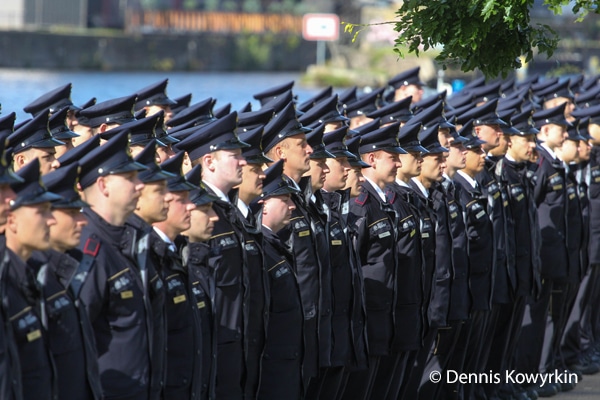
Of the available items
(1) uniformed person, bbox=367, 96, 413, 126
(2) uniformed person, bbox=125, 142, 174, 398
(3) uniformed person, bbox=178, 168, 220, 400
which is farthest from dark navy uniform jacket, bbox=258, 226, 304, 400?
(1) uniformed person, bbox=367, 96, 413, 126

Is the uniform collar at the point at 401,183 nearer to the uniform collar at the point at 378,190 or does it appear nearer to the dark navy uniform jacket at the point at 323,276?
the uniform collar at the point at 378,190

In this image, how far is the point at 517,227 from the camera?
9.77 m

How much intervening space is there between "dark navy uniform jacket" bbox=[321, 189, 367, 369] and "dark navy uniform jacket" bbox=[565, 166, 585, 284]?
3.45 metres

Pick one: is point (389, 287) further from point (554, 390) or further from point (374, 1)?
point (374, 1)

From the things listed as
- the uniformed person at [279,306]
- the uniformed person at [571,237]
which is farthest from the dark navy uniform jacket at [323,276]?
the uniformed person at [571,237]

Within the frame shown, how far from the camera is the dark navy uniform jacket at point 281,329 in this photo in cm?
670

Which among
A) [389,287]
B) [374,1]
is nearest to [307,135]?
[389,287]

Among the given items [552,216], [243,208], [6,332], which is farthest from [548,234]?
[6,332]

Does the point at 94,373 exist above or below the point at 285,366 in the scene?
above

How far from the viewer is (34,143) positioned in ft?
23.9

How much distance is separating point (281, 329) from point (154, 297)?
1.33 meters

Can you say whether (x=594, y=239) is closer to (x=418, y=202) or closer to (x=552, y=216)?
(x=552, y=216)

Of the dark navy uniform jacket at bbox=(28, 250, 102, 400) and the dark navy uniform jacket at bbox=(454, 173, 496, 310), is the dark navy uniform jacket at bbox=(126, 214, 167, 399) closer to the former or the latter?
the dark navy uniform jacket at bbox=(28, 250, 102, 400)

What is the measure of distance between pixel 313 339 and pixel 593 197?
5147 millimetres
